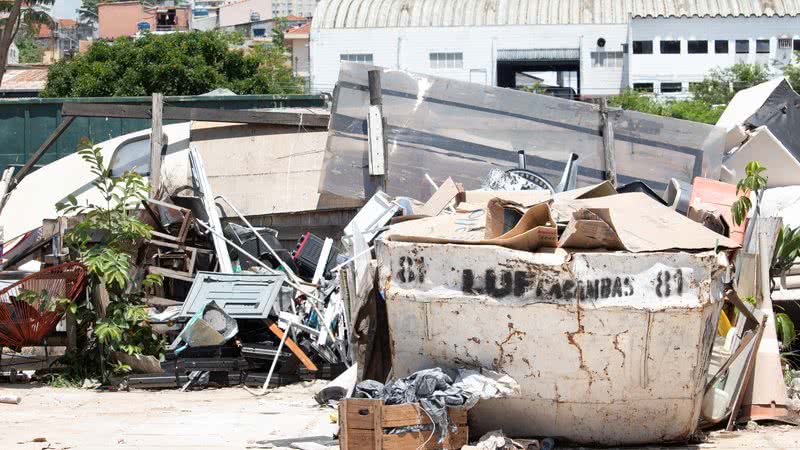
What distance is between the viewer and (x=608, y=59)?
59.2m

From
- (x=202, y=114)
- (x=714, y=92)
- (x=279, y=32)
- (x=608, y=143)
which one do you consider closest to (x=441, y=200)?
(x=608, y=143)

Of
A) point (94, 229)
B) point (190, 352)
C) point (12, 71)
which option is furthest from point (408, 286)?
point (12, 71)

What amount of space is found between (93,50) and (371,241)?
33.5 m

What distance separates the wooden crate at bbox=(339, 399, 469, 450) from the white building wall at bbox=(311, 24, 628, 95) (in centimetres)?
5282

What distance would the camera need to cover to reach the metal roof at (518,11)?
5878 cm

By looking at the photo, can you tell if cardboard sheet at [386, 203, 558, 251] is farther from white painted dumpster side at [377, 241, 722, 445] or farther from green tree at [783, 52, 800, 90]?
green tree at [783, 52, 800, 90]

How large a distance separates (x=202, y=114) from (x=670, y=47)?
52.6 metres

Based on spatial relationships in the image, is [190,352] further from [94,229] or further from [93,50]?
[93,50]

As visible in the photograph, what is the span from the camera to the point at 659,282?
5.81 m

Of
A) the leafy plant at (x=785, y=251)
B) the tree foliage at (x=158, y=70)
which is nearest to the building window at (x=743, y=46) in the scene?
the tree foliage at (x=158, y=70)

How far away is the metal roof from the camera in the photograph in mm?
58781

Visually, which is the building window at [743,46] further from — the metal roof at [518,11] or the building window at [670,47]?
the building window at [670,47]

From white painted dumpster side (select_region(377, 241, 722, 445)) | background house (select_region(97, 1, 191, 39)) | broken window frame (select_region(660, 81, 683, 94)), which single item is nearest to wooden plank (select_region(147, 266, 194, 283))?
white painted dumpster side (select_region(377, 241, 722, 445))

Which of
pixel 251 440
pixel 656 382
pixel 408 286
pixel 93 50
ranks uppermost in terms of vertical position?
pixel 93 50
